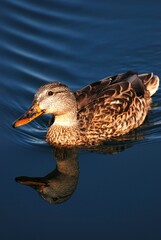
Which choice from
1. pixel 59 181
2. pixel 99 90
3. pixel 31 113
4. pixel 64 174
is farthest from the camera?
pixel 99 90

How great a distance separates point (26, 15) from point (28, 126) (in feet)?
12.2

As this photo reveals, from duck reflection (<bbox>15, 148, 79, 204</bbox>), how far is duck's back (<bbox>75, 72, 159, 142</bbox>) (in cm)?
55

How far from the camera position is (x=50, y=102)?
458 inches

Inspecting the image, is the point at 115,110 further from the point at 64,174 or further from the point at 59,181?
the point at 59,181

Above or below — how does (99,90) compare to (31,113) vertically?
above

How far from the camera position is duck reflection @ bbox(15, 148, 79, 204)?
10984mm

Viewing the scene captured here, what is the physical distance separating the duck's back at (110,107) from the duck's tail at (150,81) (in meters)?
0.37

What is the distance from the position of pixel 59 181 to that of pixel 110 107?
165 centimetres

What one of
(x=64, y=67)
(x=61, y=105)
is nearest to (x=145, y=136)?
(x=61, y=105)

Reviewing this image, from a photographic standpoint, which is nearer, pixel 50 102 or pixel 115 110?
pixel 50 102

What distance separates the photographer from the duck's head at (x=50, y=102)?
11.5m

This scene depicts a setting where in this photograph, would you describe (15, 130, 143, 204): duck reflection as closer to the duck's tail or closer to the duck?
the duck

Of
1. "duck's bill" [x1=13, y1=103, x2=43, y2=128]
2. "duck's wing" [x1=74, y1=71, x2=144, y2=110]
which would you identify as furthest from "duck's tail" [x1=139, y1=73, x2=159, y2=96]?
"duck's bill" [x1=13, y1=103, x2=43, y2=128]

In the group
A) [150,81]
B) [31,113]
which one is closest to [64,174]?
[31,113]
